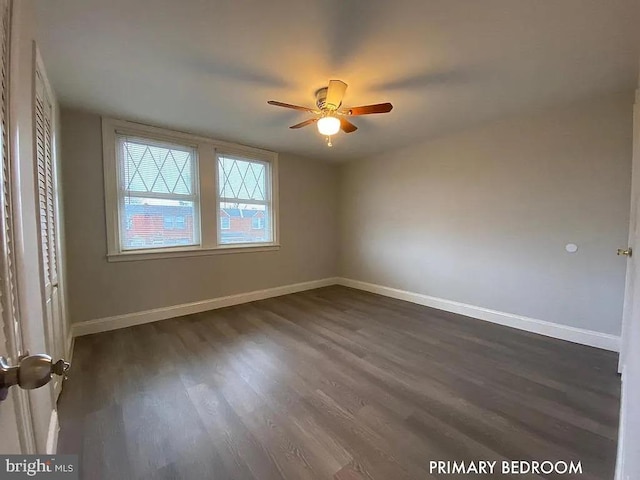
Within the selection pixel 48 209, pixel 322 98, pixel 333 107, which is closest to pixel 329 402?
pixel 48 209

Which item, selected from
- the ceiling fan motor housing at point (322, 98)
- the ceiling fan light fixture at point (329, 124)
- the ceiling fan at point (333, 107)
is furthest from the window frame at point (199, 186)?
the ceiling fan light fixture at point (329, 124)

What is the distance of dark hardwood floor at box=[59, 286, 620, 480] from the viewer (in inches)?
54.6

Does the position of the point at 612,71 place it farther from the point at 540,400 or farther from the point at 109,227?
the point at 109,227

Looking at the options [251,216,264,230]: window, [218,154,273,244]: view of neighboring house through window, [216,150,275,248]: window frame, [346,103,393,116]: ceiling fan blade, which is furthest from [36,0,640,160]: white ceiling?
[251,216,264,230]: window

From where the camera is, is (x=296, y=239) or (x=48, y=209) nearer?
(x=48, y=209)

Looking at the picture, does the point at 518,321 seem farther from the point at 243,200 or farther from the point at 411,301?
the point at 243,200

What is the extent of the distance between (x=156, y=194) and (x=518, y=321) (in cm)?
448

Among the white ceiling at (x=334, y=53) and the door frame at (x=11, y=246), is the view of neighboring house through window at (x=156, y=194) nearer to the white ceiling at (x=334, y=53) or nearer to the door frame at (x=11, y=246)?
the white ceiling at (x=334, y=53)

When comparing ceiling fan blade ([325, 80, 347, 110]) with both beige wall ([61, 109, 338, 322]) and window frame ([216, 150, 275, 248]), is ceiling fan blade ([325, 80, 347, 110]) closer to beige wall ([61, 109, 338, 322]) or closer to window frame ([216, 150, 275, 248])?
window frame ([216, 150, 275, 248])

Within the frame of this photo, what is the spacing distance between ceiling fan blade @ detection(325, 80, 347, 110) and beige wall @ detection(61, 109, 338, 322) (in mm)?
2212

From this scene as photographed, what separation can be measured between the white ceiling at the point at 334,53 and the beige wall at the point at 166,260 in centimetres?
64

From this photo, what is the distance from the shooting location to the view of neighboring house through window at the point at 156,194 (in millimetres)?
3145

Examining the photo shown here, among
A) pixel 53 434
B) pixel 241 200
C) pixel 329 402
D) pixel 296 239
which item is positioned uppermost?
pixel 241 200

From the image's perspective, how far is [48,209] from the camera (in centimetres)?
165
